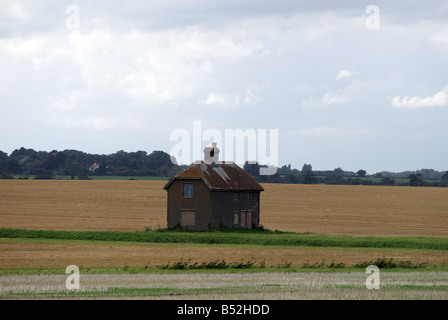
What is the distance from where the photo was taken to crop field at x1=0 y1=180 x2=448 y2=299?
2822cm

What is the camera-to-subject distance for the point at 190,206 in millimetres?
64500

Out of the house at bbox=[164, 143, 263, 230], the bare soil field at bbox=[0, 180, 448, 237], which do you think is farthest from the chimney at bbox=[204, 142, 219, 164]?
the bare soil field at bbox=[0, 180, 448, 237]

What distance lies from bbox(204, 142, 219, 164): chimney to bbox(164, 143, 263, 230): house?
423 mm

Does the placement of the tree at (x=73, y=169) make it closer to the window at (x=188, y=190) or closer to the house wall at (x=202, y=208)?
the house wall at (x=202, y=208)

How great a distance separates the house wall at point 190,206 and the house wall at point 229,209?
568 millimetres

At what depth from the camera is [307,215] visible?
306 feet

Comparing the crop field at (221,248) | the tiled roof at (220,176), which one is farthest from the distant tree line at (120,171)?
the tiled roof at (220,176)

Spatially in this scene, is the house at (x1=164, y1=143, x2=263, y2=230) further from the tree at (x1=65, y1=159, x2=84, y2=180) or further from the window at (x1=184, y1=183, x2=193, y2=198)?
the tree at (x1=65, y1=159, x2=84, y2=180)

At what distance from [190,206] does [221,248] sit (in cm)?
1294

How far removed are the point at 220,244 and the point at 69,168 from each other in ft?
433

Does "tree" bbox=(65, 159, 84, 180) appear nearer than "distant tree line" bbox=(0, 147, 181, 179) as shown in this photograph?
Yes

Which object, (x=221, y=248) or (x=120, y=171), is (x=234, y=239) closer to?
(x=221, y=248)

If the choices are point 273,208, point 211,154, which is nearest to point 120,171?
point 273,208
